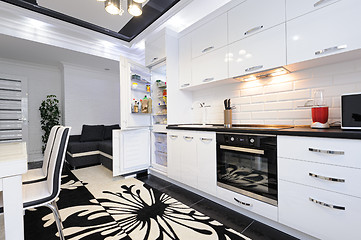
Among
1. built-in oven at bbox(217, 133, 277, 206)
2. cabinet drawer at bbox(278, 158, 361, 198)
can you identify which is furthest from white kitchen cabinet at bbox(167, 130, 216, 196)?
cabinet drawer at bbox(278, 158, 361, 198)

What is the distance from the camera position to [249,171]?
1.69 m

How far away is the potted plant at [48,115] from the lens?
14.3 ft

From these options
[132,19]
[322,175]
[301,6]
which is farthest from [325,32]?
[132,19]

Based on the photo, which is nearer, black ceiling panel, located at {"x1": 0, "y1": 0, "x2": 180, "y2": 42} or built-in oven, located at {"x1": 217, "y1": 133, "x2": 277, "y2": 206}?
built-in oven, located at {"x1": 217, "y1": 133, "x2": 277, "y2": 206}

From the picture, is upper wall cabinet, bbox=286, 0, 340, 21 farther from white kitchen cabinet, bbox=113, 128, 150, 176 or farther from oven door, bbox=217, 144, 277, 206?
white kitchen cabinet, bbox=113, 128, 150, 176

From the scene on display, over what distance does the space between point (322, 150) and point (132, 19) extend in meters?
3.40

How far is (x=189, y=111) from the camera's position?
3066mm

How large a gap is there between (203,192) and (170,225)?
73 centimetres

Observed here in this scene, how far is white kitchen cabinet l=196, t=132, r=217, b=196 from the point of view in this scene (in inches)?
78.4

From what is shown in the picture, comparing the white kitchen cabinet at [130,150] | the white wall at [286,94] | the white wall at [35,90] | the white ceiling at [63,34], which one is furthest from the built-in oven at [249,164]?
the white wall at [35,90]

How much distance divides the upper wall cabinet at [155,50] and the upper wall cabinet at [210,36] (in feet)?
1.81

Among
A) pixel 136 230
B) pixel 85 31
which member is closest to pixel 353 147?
pixel 136 230

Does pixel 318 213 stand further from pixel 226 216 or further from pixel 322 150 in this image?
pixel 226 216

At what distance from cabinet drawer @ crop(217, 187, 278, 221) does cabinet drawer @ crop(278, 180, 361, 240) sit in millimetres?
75
